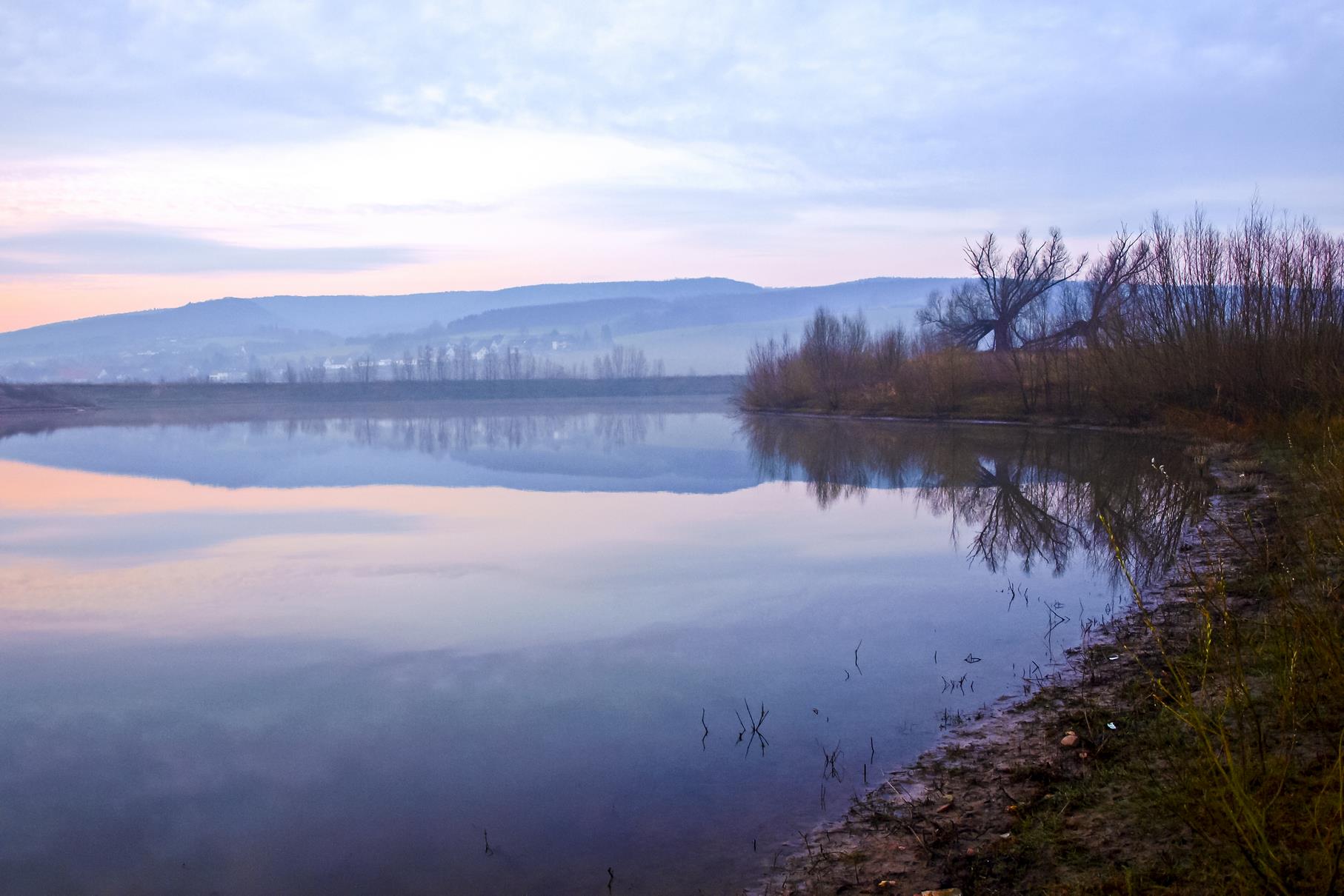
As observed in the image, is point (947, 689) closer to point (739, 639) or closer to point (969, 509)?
point (739, 639)

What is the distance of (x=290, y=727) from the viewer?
7.12m

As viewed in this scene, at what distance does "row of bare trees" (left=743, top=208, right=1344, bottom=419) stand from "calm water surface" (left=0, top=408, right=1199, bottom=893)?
21.6ft

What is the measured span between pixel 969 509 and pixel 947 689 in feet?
31.6

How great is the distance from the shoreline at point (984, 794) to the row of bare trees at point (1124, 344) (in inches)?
579

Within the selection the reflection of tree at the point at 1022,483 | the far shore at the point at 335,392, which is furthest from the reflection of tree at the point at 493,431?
the far shore at the point at 335,392

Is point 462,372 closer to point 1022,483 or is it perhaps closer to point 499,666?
point 1022,483

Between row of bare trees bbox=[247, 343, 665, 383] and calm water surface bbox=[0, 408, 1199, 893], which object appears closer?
calm water surface bbox=[0, 408, 1199, 893]

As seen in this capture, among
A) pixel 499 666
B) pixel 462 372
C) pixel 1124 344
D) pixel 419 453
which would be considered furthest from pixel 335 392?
pixel 499 666

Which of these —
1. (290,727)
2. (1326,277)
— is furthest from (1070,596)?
(1326,277)

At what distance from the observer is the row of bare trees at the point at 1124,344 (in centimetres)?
2395

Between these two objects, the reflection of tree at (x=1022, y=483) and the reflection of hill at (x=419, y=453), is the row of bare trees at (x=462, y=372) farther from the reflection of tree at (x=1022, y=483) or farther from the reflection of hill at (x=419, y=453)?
the reflection of tree at (x=1022, y=483)

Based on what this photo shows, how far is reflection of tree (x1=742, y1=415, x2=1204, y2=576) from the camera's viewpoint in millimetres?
13258

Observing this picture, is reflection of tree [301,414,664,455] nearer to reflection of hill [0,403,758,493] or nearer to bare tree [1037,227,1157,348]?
reflection of hill [0,403,758,493]

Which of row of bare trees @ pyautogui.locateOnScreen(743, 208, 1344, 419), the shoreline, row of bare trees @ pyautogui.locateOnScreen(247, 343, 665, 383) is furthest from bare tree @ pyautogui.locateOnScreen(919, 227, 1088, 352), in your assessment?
row of bare trees @ pyautogui.locateOnScreen(247, 343, 665, 383)
